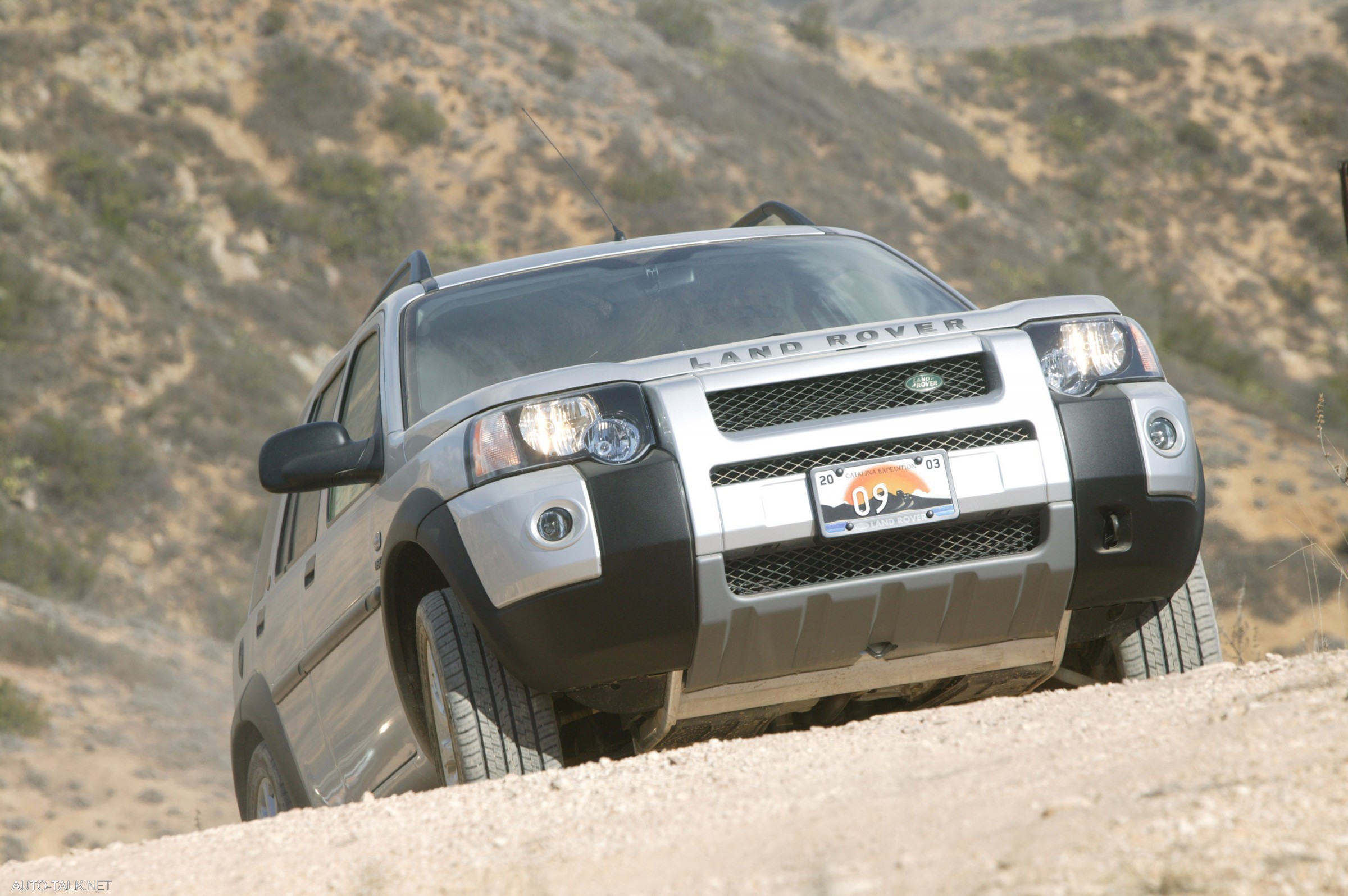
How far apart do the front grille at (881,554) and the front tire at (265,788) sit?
2.35 m

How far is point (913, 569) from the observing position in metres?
3.21

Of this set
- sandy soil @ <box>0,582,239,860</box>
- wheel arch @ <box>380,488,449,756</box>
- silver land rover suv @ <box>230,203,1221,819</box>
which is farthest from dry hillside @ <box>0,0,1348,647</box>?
silver land rover suv @ <box>230,203,1221,819</box>

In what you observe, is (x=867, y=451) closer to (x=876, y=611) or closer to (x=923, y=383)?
(x=923, y=383)

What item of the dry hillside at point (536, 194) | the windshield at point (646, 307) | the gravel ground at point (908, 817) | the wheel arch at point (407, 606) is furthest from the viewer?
the dry hillside at point (536, 194)

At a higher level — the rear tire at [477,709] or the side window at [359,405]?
the side window at [359,405]

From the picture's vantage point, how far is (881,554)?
10.6 ft

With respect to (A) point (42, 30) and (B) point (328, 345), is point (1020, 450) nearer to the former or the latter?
(B) point (328, 345)

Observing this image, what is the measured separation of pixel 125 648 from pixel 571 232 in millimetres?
15184

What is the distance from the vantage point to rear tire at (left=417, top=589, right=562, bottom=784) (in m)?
3.29

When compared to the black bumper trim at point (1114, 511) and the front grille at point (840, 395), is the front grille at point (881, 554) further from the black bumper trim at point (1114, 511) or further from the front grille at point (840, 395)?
the front grille at point (840, 395)

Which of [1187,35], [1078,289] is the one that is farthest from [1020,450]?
[1187,35]

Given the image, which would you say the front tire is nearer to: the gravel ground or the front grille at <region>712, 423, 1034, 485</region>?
the gravel ground

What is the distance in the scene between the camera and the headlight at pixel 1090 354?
3.42 meters

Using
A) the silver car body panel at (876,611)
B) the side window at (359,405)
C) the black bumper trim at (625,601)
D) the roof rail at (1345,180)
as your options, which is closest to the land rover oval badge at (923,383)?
the silver car body panel at (876,611)
